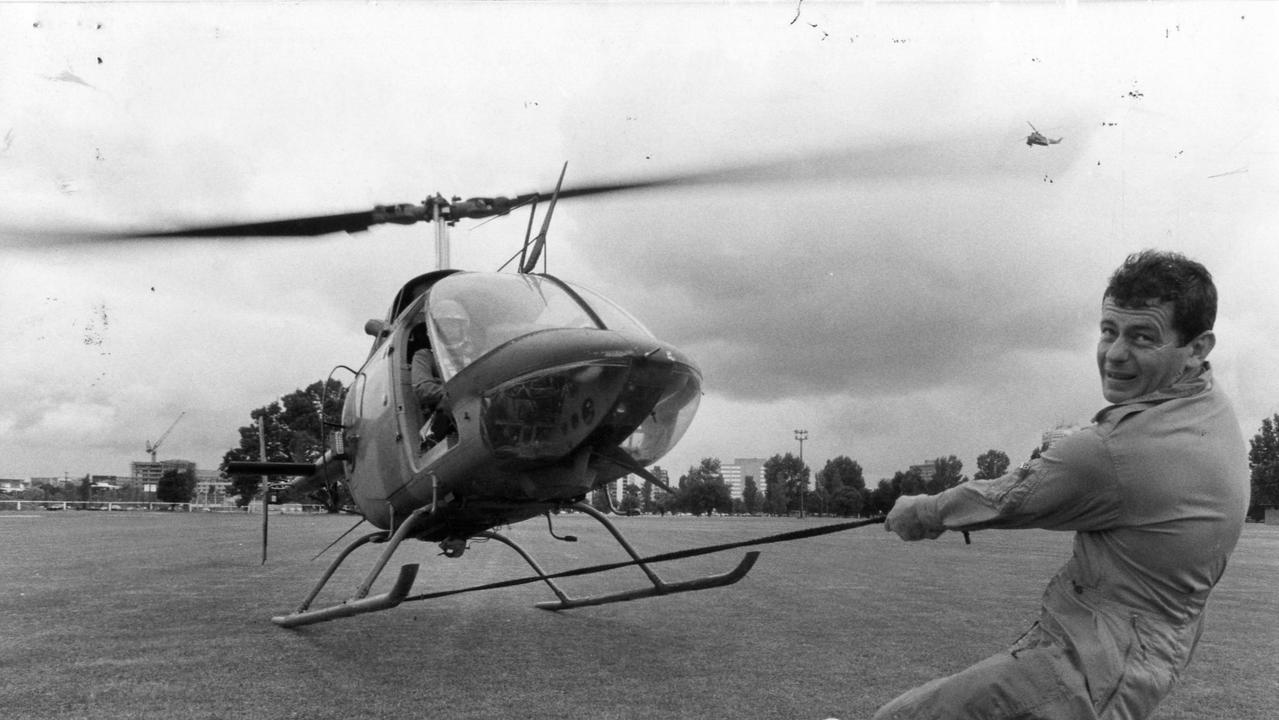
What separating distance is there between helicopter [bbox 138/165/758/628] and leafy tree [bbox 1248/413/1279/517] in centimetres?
9826

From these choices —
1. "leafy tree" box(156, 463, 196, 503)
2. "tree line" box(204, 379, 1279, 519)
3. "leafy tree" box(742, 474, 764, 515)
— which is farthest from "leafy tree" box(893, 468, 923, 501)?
"leafy tree" box(742, 474, 764, 515)

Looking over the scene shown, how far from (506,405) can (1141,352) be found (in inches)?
159

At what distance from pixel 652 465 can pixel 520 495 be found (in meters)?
0.99

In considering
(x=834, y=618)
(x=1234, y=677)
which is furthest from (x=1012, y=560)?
(x=1234, y=677)

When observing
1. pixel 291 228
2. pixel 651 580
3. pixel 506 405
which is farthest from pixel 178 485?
pixel 506 405

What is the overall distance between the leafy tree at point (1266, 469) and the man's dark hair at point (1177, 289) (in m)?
101

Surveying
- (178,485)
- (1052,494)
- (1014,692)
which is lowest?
(1014,692)

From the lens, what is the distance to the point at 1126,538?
2148 mm

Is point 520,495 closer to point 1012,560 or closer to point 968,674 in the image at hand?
point 968,674

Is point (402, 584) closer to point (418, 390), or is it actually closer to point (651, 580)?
point (418, 390)

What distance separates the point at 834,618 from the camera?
937 cm

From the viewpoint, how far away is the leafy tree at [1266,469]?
88.6 m

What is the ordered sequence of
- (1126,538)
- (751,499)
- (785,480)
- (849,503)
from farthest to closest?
(751,499) < (785,480) < (849,503) < (1126,538)

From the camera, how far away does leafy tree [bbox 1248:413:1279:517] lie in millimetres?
88562
